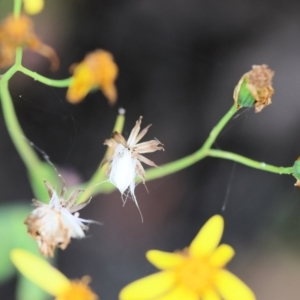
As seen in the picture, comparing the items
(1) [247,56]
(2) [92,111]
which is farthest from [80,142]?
(1) [247,56]

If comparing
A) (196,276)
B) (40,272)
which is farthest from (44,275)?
(196,276)

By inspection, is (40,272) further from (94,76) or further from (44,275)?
(94,76)

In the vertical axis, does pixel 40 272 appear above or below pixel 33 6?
below

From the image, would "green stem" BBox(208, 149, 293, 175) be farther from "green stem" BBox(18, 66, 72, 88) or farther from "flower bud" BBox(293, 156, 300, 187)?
"green stem" BBox(18, 66, 72, 88)

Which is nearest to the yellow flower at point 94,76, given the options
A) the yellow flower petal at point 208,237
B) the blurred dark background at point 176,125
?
the blurred dark background at point 176,125

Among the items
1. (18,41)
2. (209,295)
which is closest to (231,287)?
(209,295)

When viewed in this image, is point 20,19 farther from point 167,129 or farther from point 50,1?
point 167,129

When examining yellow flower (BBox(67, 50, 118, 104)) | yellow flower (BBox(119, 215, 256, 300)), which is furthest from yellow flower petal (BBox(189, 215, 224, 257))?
yellow flower (BBox(67, 50, 118, 104))
